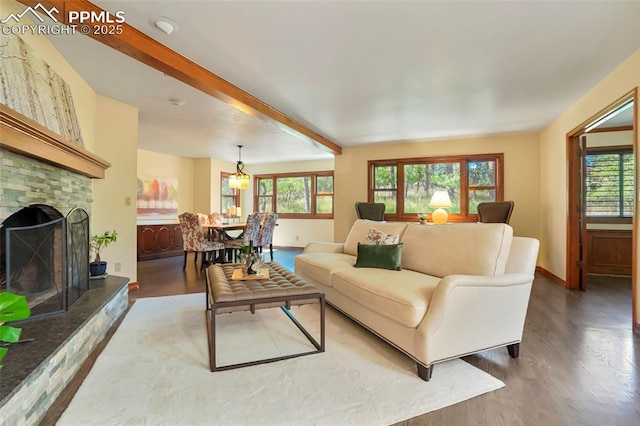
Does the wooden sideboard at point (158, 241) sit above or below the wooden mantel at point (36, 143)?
below

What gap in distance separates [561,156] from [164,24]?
509 cm

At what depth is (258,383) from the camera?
6.08 feet

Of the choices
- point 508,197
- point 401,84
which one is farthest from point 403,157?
point 401,84

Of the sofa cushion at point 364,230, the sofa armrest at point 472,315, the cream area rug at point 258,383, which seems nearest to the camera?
the cream area rug at point 258,383

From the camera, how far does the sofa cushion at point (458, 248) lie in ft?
7.65

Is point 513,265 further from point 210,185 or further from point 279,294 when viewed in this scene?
point 210,185

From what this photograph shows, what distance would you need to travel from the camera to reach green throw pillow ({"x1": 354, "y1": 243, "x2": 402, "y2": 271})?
2.91 m

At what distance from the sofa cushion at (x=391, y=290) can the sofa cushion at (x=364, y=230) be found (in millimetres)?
694

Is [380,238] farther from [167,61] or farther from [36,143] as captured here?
[36,143]

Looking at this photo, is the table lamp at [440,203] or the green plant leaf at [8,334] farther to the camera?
the table lamp at [440,203]

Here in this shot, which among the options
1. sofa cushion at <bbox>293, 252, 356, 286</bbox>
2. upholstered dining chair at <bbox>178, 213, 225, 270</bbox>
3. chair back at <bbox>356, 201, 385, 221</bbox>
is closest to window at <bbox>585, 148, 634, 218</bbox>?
chair back at <bbox>356, 201, 385, 221</bbox>

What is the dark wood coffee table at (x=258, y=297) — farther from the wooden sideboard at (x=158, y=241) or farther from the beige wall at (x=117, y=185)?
the wooden sideboard at (x=158, y=241)

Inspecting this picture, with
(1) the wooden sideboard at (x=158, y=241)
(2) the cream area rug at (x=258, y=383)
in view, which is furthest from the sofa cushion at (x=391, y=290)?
(1) the wooden sideboard at (x=158, y=241)

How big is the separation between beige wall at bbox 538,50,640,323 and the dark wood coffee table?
2.80 metres
